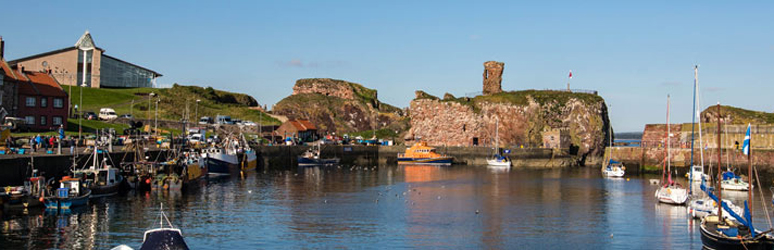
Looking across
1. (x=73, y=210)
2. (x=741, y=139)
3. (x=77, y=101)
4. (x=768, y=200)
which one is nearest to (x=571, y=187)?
(x=768, y=200)

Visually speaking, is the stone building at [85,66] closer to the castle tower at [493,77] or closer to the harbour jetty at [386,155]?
the harbour jetty at [386,155]

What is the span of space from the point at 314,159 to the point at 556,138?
2789 centimetres

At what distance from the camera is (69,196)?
3672cm

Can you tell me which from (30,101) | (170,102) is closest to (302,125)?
(170,102)

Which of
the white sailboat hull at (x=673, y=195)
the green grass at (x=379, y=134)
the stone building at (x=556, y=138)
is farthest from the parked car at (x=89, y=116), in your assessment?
the white sailboat hull at (x=673, y=195)

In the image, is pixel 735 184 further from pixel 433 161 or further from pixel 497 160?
pixel 433 161

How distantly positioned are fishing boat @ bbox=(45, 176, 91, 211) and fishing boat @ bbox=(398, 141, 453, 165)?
1967 inches

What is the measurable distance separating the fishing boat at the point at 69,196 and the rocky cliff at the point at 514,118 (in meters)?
60.5

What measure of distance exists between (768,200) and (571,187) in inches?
547

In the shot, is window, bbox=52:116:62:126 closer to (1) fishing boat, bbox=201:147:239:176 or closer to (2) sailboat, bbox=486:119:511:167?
(1) fishing boat, bbox=201:147:239:176

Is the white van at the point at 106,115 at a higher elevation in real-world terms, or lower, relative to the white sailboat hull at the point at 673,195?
higher

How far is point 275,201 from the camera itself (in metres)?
43.0

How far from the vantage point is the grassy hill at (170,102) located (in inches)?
3558

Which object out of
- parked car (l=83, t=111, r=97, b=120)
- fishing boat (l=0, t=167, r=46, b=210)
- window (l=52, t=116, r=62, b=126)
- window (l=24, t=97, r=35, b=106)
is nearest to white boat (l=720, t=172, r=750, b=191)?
fishing boat (l=0, t=167, r=46, b=210)
